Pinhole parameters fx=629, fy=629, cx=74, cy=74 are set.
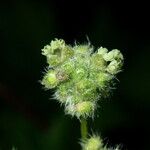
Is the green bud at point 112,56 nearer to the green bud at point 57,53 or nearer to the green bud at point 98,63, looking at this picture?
the green bud at point 98,63

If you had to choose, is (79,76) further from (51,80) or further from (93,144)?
(93,144)

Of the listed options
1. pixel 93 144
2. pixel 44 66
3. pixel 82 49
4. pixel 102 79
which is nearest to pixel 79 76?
pixel 102 79

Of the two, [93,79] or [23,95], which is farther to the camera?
[23,95]

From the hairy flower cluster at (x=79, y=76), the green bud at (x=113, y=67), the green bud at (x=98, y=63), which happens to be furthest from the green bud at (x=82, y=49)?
the green bud at (x=113, y=67)

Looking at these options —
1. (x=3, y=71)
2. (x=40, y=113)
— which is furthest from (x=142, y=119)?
(x=3, y=71)

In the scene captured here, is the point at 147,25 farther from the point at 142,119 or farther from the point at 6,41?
the point at 6,41
